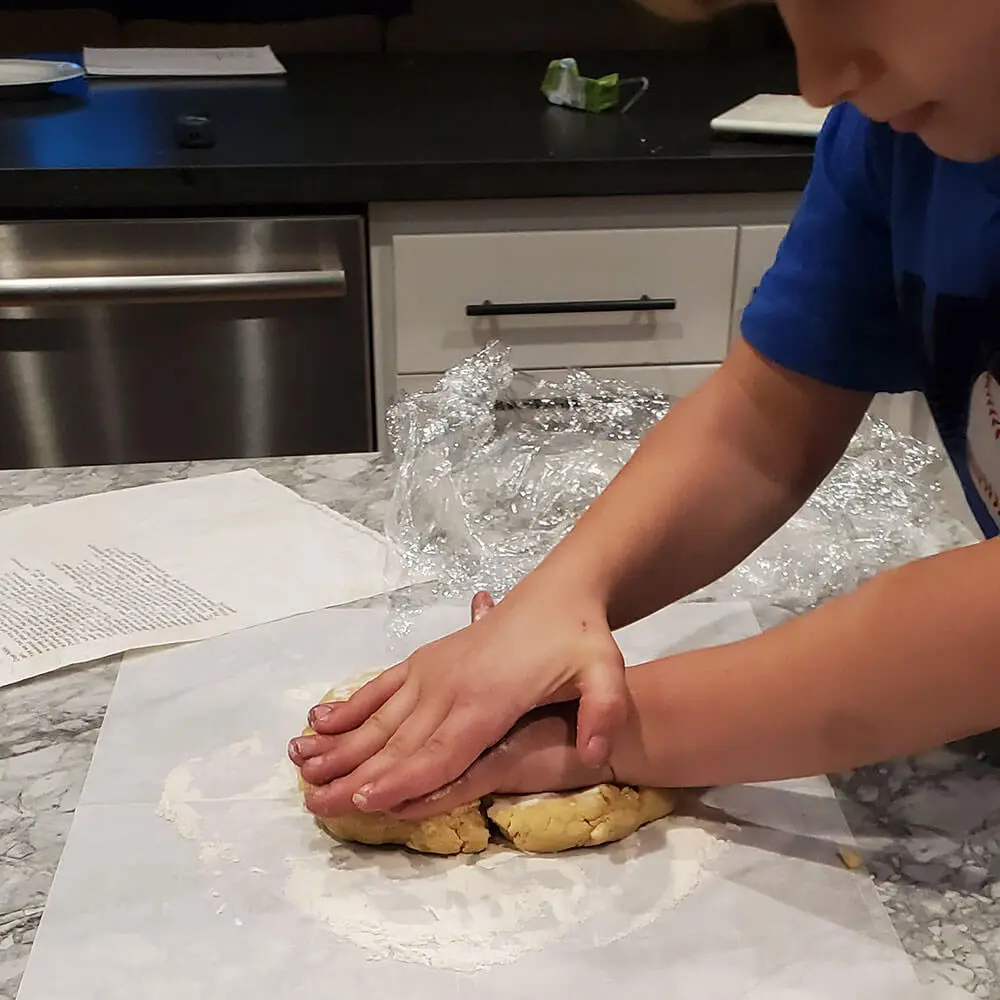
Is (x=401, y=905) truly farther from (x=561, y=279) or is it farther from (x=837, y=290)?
(x=561, y=279)

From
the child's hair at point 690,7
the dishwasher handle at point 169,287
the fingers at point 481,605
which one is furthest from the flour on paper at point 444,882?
the dishwasher handle at point 169,287

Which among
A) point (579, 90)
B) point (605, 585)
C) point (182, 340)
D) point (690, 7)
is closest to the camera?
point (690, 7)

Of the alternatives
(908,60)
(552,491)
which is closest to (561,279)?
(552,491)

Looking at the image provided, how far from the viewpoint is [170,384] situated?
1539mm

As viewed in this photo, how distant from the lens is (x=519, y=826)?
23.8 inches

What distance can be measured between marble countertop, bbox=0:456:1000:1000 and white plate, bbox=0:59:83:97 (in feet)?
3.90

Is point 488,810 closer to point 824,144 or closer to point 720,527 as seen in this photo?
point 720,527

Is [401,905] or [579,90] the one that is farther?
[579,90]

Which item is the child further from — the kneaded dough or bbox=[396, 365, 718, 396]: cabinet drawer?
bbox=[396, 365, 718, 396]: cabinet drawer

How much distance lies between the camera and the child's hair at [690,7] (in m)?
0.55

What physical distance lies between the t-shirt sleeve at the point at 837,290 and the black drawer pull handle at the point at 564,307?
748 mm

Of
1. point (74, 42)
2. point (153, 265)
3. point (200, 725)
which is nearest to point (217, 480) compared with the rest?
point (200, 725)

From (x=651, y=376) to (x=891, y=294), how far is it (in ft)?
2.74

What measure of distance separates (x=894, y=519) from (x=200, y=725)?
0.52 metres
